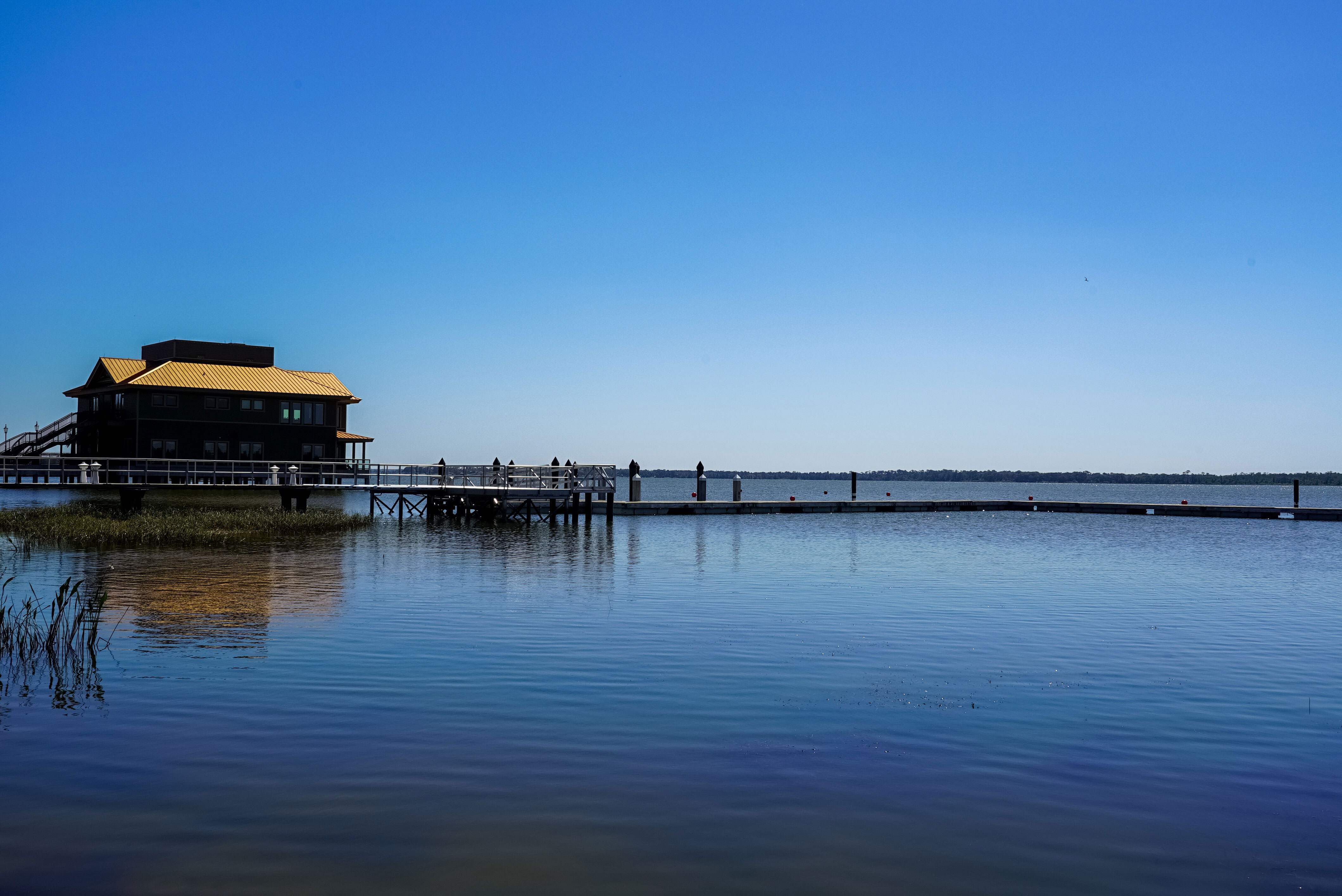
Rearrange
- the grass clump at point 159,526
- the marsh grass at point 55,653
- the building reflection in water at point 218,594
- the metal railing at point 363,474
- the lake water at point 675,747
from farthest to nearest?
the metal railing at point 363,474 < the grass clump at point 159,526 < the building reflection in water at point 218,594 < the marsh grass at point 55,653 < the lake water at point 675,747

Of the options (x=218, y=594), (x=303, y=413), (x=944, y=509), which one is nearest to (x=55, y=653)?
(x=218, y=594)

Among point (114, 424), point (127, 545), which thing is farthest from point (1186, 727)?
point (114, 424)

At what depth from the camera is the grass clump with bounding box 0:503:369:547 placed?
3369 cm

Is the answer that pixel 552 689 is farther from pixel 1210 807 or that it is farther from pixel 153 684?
pixel 1210 807

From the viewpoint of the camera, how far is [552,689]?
13531mm

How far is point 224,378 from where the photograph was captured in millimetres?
63719

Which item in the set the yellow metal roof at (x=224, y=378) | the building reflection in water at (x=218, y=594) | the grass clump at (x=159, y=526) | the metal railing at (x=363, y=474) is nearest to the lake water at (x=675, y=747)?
the building reflection in water at (x=218, y=594)

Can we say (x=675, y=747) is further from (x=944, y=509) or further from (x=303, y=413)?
(x=944, y=509)

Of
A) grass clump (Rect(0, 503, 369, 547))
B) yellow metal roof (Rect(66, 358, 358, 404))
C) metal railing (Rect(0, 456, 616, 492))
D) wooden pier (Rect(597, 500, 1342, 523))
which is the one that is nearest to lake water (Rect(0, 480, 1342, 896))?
grass clump (Rect(0, 503, 369, 547))

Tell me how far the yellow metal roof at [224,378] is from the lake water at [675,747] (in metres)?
40.4

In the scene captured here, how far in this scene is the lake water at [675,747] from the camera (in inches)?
302

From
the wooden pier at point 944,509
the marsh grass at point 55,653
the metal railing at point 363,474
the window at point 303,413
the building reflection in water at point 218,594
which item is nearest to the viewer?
the marsh grass at point 55,653

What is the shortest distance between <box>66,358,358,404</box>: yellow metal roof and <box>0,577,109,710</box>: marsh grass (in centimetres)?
4640

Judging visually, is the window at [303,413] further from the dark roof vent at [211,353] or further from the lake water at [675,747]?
the lake water at [675,747]
